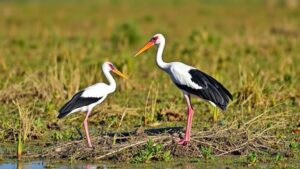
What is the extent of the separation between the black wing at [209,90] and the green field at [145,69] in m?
0.29

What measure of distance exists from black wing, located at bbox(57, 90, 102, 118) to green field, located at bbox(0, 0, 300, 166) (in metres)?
0.33

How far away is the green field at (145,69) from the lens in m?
9.76

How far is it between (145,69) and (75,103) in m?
6.13

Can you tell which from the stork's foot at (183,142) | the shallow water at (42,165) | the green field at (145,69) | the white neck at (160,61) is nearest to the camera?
A: the shallow water at (42,165)

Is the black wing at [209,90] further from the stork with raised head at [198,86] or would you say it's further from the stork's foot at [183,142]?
the stork's foot at [183,142]

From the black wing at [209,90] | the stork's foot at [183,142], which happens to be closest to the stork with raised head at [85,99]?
the black wing at [209,90]

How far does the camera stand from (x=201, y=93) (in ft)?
30.2

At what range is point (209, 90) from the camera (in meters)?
9.12

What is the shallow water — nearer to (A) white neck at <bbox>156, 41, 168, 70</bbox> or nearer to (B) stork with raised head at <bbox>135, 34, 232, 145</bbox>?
(B) stork with raised head at <bbox>135, 34, 232, 145</bbox>

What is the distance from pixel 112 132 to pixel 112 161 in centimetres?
140

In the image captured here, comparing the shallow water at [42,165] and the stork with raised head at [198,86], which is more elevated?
the stork with raised head at [198,86]

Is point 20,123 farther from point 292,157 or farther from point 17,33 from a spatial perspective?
point 17,33

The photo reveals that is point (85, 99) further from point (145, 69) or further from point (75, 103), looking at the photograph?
point (145, 69)

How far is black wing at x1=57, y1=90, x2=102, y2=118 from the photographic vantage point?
9.01 meters
